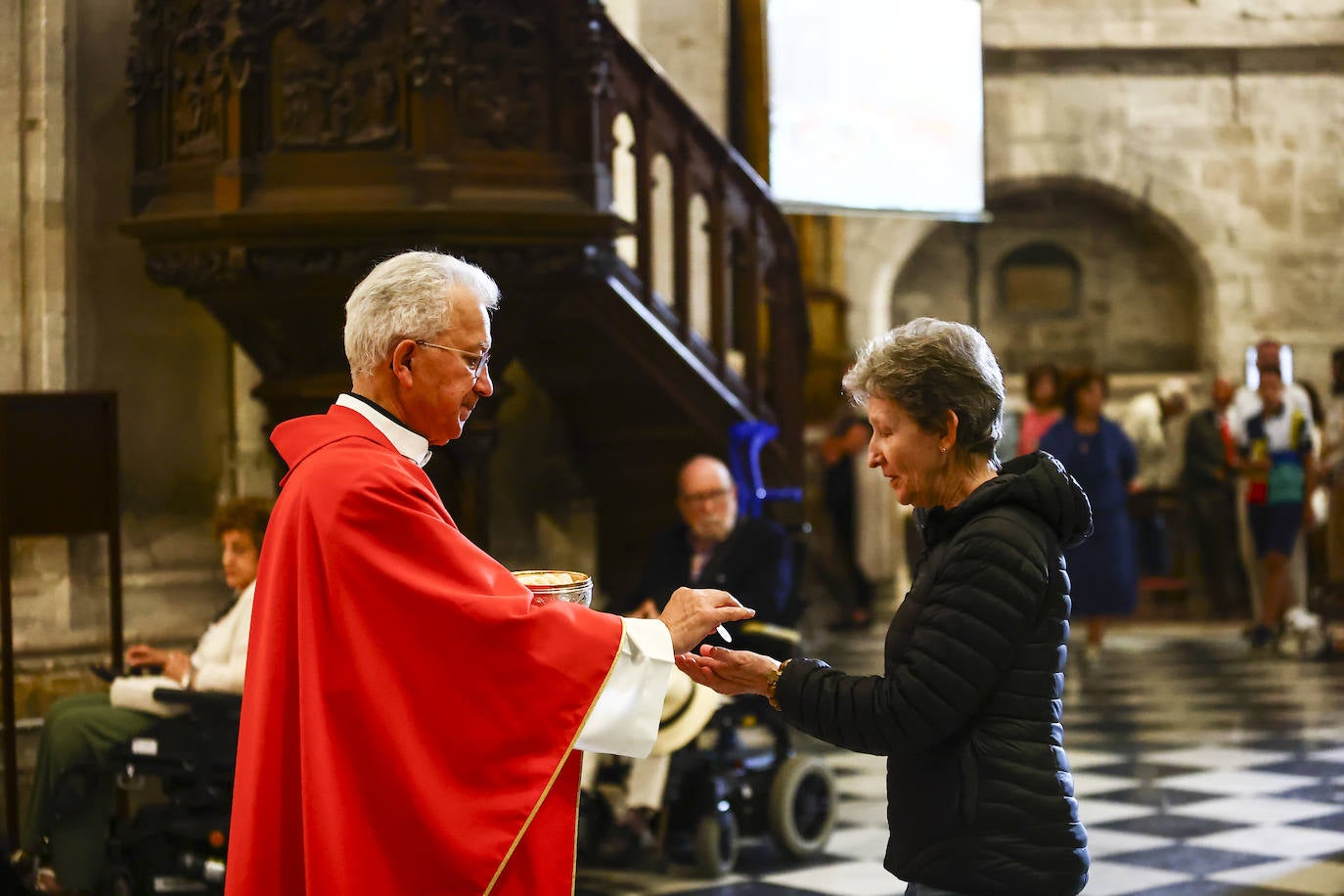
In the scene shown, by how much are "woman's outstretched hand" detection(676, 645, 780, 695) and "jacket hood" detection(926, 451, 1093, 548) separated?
0.34 metres

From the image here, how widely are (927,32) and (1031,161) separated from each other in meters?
3.51

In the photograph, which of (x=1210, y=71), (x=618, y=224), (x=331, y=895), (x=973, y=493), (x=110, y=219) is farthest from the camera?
(x=1210, y=71)

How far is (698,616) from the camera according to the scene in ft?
9.08

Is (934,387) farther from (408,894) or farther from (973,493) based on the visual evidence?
(408,894)

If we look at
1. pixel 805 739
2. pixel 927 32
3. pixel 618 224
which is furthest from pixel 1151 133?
pixel 618 224

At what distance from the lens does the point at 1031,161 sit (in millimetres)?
14758

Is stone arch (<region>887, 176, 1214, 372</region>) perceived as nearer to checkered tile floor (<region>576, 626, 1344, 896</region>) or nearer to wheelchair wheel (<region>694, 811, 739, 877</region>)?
checkered tile floor (<region>576, 626, 1344, 896</region>)

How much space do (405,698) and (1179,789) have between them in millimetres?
4676

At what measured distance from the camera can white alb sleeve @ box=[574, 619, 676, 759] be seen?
8.83 feet

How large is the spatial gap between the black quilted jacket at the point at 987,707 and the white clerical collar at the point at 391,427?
797 millimetres

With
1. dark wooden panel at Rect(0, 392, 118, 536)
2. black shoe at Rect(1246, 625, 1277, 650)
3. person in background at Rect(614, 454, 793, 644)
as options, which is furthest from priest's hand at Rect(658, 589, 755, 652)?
black shoe at Rect(1246, 625, 1277, 650)

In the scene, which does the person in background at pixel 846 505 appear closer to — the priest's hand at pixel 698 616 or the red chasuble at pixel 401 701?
the priest's hand at pixel 698 616

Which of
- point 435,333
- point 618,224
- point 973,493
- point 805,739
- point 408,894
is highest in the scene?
point 618,224

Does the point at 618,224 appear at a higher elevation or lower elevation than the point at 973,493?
higher
